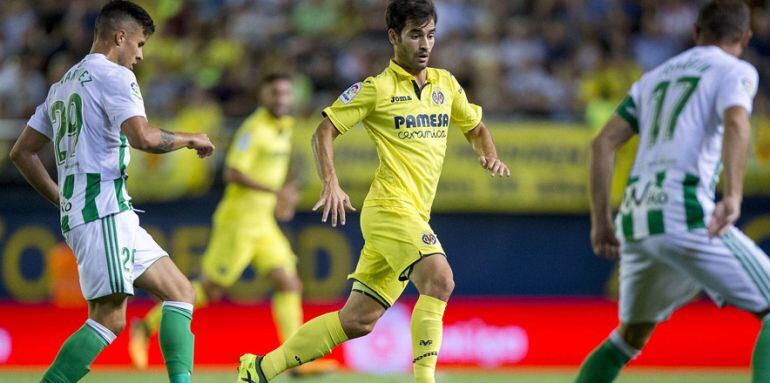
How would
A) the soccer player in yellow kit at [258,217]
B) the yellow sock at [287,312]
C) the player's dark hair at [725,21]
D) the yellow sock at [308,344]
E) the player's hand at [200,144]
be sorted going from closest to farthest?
the player's dark hair at [725,21], the player's hand at [200,144], the yellow sock at [308,344], the yellow sock at [287,312], the soccer player in yellow kit at [258,217]

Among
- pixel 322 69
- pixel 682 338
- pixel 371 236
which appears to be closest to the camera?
pixel 371 236

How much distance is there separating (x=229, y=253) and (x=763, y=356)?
538 centimetres

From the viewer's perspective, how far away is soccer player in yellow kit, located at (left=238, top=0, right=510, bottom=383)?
6.00 m

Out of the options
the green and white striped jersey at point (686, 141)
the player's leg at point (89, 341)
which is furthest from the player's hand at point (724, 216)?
the player's leg at point (89, 341)

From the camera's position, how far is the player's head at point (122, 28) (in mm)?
5766

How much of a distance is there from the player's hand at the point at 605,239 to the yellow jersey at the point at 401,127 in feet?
3.72

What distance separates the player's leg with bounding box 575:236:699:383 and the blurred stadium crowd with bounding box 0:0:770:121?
7591 mm

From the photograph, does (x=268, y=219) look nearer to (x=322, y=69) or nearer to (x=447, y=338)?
(x=447, y=338)

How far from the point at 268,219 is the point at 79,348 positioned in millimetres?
4184

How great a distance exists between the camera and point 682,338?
34.6 feet

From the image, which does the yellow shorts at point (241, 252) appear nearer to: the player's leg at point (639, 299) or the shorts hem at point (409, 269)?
the shorts hem at point (409, 269)

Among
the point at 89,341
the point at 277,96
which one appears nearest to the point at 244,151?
the point at 277,96

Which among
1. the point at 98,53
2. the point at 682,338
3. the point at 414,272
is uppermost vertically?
the point at 98,53

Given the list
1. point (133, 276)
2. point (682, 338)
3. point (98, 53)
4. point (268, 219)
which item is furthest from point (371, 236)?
point (682, 338)
